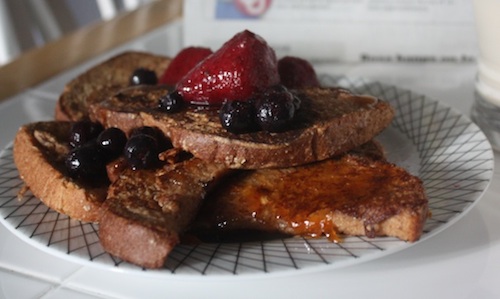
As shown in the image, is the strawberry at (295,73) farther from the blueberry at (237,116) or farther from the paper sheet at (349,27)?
the paper sheet at (349,27)

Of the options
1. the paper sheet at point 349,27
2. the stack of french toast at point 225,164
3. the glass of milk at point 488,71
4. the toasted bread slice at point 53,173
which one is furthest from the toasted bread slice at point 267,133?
the paper sheet at point 349,27

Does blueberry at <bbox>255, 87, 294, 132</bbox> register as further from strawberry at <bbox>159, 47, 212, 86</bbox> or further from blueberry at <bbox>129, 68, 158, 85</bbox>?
blueberry at <bbox>129, 68, 158, 85</bbox>

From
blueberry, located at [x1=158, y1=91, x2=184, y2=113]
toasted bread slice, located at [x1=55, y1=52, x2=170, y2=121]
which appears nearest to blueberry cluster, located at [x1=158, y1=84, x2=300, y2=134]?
blueberry, located at [x1=158, y1=91, x2=184, y2=113]

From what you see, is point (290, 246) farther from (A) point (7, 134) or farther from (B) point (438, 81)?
(B) point (438, 81)

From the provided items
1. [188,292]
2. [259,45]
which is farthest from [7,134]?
[188,292]

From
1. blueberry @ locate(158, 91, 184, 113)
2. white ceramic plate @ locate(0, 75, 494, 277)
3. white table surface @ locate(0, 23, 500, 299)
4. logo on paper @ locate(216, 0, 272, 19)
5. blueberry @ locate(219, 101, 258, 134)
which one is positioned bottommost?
white table surface @ locate(0, 23, 500, 299)

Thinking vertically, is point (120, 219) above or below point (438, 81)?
above

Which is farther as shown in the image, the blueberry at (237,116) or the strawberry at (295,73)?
the strawberry at (295,73)
